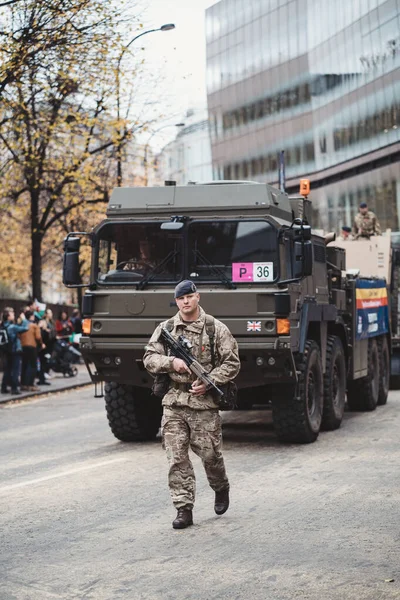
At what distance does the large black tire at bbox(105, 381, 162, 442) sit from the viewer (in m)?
14.1

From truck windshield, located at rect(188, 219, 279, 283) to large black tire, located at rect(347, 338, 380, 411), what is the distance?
551 centimetres

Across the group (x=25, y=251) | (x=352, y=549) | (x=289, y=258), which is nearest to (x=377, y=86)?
(x=25, y=251)

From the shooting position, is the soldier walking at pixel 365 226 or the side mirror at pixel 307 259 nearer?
the side mirror at pixel 307 259

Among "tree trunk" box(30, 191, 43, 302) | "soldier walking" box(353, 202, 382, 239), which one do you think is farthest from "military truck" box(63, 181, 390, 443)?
"tree trunk" box(30, 191, 43, 302)

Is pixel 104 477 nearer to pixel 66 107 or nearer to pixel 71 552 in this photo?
pixel 71 552

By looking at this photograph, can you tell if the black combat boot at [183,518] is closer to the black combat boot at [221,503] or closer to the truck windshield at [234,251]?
the black combat boot at [221,503]

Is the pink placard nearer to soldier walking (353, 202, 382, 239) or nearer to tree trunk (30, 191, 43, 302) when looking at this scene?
soldier walking (353, 202, 382, 239)

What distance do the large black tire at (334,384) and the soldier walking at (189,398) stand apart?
6426mm

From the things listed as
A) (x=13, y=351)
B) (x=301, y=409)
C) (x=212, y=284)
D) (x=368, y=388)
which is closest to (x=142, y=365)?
(x=212, y=284)

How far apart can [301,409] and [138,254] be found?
259 centimetres

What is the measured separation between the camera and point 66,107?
118 feet


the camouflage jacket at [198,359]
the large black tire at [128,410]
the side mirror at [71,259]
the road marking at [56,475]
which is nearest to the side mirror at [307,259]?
the side mirror at [71,259]

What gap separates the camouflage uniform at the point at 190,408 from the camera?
8.55 meters

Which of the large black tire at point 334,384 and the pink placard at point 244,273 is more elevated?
the pink placard at point 244,273
